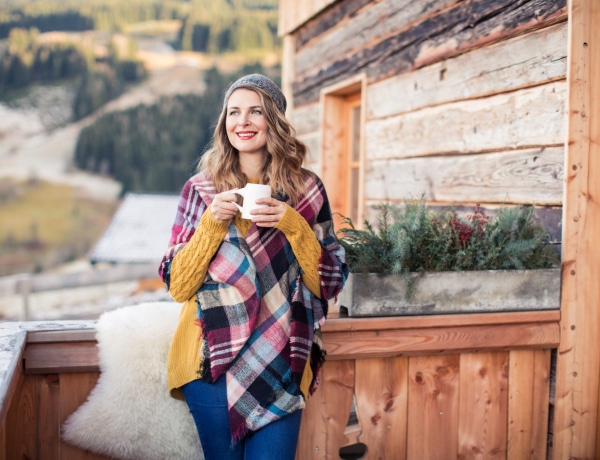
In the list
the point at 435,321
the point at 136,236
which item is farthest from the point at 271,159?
the point at 136,236

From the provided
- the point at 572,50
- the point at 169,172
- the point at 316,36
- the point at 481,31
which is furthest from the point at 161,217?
the point at 169,172

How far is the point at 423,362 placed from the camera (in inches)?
90.2

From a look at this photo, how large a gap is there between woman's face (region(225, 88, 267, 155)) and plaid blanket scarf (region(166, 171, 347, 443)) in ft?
0.60

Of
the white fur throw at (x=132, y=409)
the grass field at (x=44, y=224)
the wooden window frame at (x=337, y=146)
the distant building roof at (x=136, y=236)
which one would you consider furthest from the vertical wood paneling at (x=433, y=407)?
the grass field at (x=44, y=224)

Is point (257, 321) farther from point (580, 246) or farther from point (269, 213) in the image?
point (580, 246)

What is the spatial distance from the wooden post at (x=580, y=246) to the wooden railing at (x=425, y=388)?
0.07 meters

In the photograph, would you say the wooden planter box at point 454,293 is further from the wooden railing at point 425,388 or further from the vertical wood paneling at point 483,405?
the vertical wood paneling at point 483,405

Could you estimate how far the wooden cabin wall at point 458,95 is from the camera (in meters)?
2.55

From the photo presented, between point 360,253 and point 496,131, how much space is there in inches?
45.7

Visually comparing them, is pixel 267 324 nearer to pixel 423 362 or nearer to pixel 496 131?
pixel 423 362

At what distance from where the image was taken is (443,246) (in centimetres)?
225

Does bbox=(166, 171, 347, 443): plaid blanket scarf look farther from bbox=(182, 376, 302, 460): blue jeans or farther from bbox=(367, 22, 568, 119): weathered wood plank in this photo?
bbox=(367, 22, 568, 119): weathered wood plank

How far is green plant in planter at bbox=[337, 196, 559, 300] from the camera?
218 centimetres

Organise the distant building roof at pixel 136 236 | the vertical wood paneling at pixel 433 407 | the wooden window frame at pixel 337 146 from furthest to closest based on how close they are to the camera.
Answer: the distant building roof at pixel 136 236
the wooden window frame at pixel 337 146
the vertical wood paneling at pixel 433 407
